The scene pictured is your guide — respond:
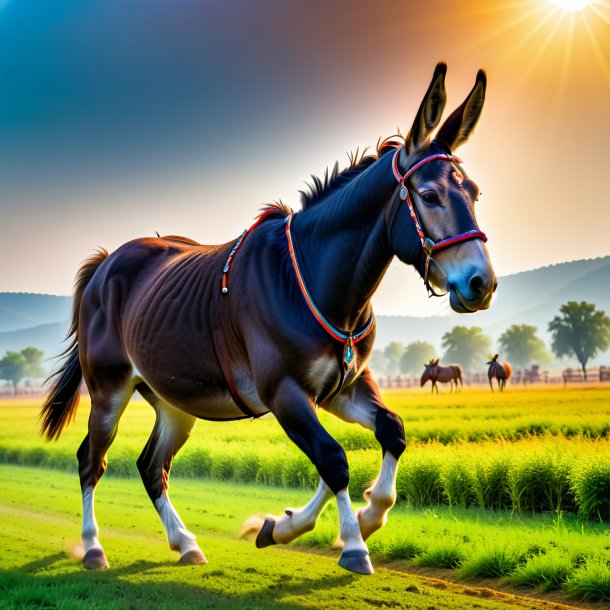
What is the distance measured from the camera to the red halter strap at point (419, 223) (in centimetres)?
454

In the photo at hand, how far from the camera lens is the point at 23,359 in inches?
4904

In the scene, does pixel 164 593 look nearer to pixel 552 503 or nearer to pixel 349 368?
pixel 349 368

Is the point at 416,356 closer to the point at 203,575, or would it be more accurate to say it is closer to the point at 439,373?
the point at 439,373

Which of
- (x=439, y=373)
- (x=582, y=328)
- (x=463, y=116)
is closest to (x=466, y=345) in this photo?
(x=582, y=328)

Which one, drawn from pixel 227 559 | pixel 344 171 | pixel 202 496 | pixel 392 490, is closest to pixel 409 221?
pixel 344 171

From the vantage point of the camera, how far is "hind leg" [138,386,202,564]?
6773 millimetres

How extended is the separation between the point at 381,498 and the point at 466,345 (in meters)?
138

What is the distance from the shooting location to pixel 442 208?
15.4ft

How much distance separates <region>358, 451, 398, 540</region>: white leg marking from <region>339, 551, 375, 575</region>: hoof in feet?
1.96

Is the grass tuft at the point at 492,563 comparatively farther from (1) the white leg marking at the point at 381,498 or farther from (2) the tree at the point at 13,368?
(2) the tree at the point at 13,368

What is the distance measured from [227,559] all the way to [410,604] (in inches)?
85.3

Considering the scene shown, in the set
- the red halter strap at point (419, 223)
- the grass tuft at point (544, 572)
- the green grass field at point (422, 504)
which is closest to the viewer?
the red halter strap at point (419, 223)

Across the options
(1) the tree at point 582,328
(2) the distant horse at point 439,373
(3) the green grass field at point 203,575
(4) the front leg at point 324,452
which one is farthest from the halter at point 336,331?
(1) the tree at point 582,328

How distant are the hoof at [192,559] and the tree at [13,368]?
398 ft
